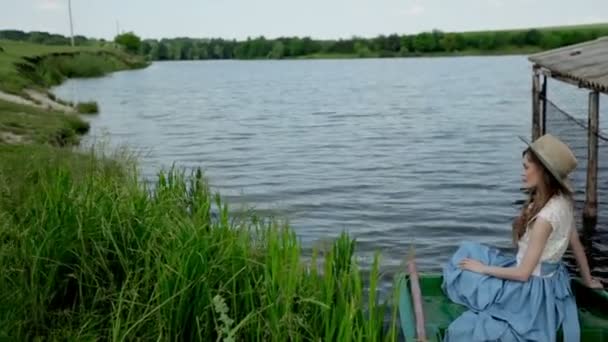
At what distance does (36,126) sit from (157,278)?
51.8 ft

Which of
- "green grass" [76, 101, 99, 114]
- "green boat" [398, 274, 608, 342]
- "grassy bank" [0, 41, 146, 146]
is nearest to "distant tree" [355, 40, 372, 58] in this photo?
"grassy bank" [0, 41, 146, 146]

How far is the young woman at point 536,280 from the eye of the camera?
222 inches

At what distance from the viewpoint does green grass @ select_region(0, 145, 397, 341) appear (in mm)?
5402

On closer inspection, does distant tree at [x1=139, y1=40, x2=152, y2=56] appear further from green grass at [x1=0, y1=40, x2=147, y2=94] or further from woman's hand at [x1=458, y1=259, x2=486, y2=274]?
woman's hand at [x1=458, y1=259, x2=486, y2=274]

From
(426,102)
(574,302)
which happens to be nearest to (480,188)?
(574,302)

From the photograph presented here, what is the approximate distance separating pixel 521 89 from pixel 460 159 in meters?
29.2

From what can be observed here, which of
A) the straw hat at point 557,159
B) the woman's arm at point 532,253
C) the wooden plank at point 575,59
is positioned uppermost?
the wooden plank at point 575,59

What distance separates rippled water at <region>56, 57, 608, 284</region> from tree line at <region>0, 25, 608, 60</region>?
185 feet

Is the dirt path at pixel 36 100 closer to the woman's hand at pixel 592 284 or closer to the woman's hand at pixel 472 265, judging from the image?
the woman's hand at pixel 472 265

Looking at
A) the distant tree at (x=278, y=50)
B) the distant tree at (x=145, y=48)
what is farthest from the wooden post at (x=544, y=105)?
the distant tree at (x=145, y=48)

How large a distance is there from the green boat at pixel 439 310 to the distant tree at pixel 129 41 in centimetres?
14833

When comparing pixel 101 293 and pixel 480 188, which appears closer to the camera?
pixel 101 293

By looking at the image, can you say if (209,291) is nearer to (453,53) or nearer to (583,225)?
(583,225)

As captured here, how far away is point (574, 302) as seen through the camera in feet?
19.3
